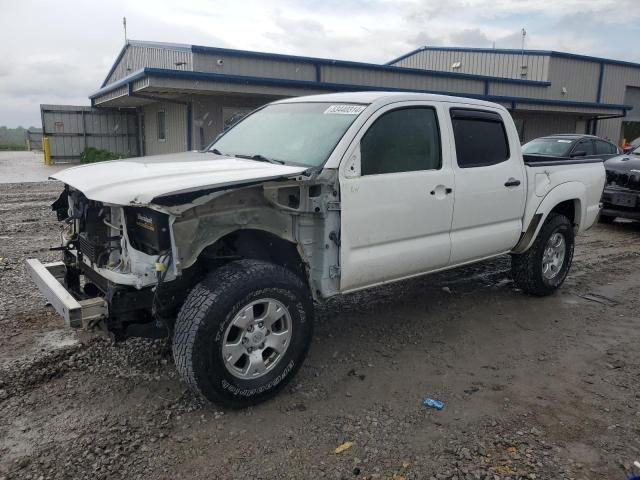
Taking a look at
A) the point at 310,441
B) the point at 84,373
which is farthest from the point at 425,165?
the point at 84,373

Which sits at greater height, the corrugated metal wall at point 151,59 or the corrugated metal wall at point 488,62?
the corrugated metal wall at point 488,62

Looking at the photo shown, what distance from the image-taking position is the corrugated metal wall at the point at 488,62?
2517 cm

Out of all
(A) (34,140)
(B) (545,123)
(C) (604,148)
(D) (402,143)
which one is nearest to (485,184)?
(D) (402,143)

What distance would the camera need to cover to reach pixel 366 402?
11.7 feet

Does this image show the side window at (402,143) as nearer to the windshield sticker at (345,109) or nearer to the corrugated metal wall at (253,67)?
the windshield sticker at (345,109)

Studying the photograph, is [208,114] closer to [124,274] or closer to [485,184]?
[485,184]

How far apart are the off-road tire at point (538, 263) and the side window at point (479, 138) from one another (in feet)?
3.58

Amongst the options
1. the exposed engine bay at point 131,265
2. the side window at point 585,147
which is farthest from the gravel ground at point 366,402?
the side window at point 585,147

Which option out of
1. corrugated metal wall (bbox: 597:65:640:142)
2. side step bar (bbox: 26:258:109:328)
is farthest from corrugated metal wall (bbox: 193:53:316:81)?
corrugated metal wall (bbox: 597:65:640:142)

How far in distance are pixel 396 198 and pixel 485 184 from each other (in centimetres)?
116

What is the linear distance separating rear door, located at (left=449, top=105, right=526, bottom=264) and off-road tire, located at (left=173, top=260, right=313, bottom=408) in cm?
175

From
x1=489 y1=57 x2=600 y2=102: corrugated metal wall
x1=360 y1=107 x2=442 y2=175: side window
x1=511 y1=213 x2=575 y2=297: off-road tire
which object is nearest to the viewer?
x1=360 y1=107 x2=442 y2=175: side window

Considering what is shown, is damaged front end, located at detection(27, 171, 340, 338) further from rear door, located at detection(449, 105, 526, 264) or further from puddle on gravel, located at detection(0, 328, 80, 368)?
rear door, located at detection(449, 105, 526, 264)

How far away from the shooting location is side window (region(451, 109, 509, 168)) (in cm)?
461
